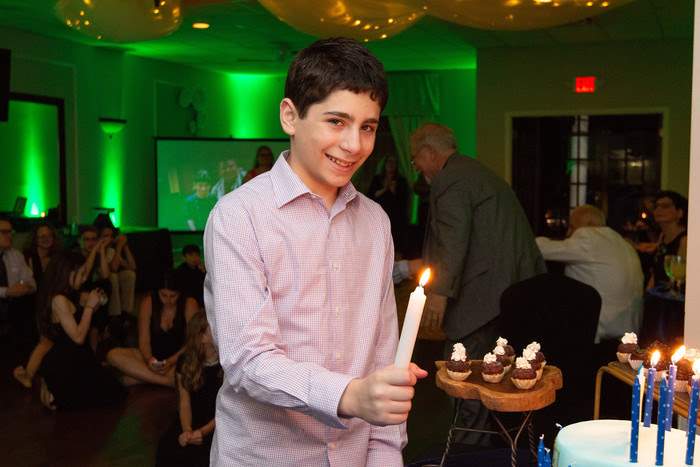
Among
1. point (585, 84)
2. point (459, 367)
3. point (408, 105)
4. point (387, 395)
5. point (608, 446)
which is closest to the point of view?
point (387, 395)

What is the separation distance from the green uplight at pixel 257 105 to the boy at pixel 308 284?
1313cm

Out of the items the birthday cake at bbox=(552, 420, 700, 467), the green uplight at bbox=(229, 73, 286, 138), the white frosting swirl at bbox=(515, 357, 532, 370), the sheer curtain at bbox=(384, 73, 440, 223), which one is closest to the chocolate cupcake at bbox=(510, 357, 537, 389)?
the white frosting swirl at bbox=(515, 357, 532, 370)

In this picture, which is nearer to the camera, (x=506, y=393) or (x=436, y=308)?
(x=506, y=393)

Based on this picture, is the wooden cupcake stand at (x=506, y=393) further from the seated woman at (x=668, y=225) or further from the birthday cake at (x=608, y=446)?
the seated woman at (x=668, y=225)

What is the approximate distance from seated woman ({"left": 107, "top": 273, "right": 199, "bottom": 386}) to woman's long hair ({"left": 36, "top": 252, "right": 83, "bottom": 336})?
50cm

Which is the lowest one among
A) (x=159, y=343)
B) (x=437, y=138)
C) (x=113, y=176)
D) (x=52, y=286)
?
(x=159, y=343)

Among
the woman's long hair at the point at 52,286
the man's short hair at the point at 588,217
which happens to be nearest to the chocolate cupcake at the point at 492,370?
the man's short hair at the point at 588,217

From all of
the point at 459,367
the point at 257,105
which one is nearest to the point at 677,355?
the point at 459,367

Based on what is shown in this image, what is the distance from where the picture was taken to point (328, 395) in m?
1.25

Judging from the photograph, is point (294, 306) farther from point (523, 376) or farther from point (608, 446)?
point (523, 376)

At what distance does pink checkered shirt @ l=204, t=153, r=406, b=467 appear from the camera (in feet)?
4.64

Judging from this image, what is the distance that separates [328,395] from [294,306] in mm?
267

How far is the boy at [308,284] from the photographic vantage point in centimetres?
137

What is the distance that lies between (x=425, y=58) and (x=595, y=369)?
8309 millimetres
